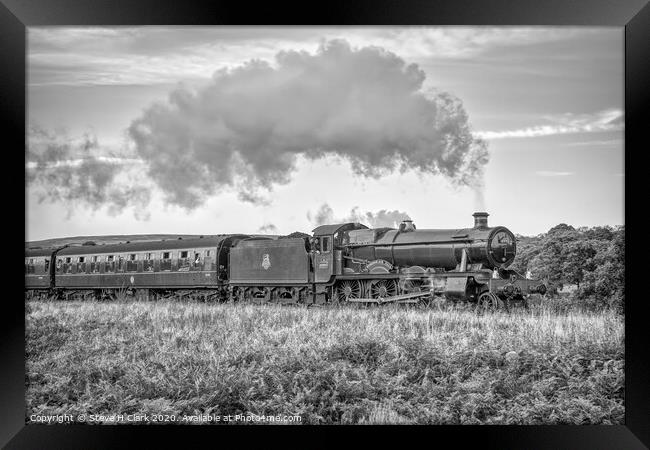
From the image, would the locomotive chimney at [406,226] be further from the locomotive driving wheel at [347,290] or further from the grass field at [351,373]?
the grass field at [351,373]

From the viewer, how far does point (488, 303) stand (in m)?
14.8

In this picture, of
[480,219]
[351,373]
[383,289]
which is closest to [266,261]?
[383,289]

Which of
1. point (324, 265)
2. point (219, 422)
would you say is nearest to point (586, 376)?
point (219, 422)

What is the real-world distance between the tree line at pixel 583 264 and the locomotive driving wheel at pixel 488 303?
177cm

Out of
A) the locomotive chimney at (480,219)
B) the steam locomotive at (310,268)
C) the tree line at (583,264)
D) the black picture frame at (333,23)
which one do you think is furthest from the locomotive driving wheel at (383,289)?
the black picture frame at (333,23)

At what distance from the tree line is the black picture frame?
20.2 feet

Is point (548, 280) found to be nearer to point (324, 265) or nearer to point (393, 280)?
point (393, 280)

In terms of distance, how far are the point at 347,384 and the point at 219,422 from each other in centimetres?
171

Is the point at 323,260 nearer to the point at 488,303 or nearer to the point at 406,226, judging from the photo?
the point at 406,226

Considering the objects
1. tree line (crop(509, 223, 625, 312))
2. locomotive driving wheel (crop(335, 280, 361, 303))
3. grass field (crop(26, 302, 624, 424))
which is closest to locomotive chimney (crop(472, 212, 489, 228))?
tree line (crop(509, 223, 625, 312))

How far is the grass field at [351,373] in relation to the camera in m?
7.95

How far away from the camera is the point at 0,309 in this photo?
712cm

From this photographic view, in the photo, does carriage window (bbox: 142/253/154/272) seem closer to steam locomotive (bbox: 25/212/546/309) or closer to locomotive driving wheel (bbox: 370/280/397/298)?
steam locomotive (bbox: 25/212/546/309)

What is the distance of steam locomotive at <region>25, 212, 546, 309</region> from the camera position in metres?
15.4
